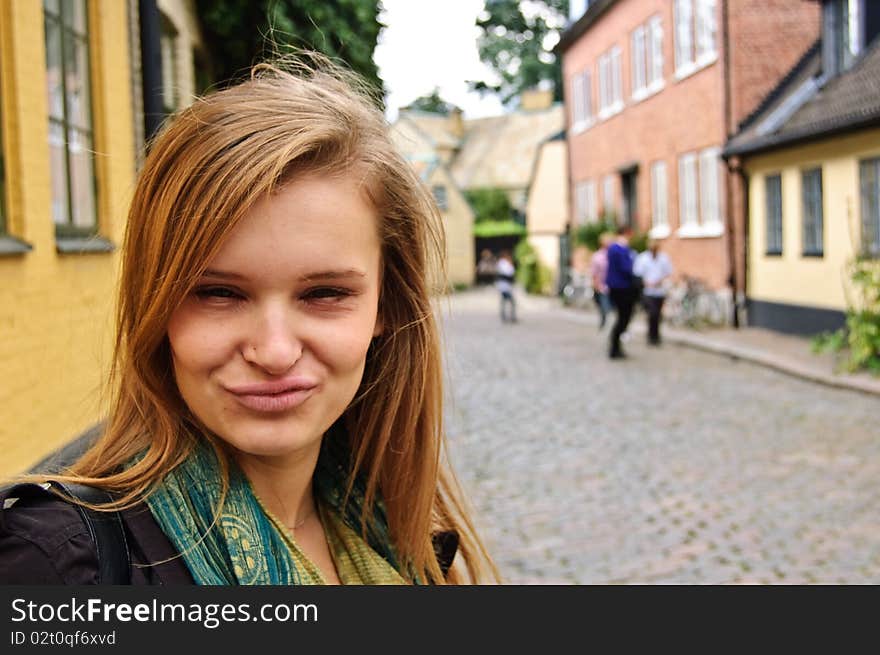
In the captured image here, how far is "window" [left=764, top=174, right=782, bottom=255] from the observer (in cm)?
2123

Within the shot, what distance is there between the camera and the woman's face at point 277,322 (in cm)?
130

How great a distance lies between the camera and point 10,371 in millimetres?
5461

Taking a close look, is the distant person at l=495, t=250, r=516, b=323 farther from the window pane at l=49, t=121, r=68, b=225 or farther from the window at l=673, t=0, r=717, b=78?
the window pane at l=49, t=121, r=68, b=225

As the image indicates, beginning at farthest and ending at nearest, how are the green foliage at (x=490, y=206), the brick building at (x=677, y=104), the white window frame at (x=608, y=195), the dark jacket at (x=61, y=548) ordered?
the green foliage at (x=490, y=206) → the white window frame at (x=608, y=195) → the brick building at (x=677, y=104) → the dark jacket at (x=61, y=548)

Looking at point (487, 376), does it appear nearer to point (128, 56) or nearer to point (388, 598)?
point (128, 56)

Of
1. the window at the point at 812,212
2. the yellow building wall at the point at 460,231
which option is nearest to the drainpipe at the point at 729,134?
the window at the point at 812,212

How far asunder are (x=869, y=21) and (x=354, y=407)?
19.4m

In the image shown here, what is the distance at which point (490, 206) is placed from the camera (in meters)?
68.0

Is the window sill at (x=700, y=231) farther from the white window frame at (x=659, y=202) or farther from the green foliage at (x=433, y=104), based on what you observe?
the green foliage at (x=433, y=104)

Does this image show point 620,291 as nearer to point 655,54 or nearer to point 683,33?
point 683,33

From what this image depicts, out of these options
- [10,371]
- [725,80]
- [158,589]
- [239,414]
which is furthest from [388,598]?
[725,80]

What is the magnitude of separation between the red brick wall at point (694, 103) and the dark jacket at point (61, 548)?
73.8 ft

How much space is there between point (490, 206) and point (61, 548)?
67323 mm

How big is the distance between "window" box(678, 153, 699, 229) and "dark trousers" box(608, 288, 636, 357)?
27.6ft
